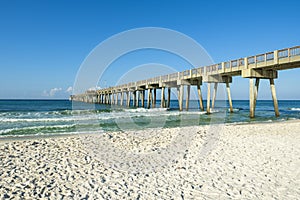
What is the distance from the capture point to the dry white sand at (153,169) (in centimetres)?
423

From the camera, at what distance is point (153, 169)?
5582 mm

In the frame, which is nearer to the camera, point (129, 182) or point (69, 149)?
point (129, 182)

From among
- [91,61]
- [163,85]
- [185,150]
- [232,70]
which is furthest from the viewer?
[163,85]

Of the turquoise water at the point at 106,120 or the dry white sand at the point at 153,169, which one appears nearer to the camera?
the dry white sand at the point at 153,169

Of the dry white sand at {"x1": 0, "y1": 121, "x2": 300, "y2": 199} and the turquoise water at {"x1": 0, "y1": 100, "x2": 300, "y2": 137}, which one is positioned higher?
the dry white sand at {"x1": 0, "y1": 121, "x2": 300, "y2": 199}

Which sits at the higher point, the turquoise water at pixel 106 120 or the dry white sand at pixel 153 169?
the dry white sand at pixel 153 169

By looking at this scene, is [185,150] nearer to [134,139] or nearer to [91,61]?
[134,139]

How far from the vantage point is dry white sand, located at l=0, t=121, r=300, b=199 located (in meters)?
4.23

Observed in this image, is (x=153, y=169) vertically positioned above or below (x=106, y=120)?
above

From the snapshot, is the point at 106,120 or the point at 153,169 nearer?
the point at 153,169

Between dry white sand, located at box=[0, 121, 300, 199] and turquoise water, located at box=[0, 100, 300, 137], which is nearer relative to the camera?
dry white sand, located at box=[0, 121, 300, 199]

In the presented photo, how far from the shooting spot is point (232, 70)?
1798 cm

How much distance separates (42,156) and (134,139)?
3.54m

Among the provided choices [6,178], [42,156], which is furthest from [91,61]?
[6,178]
